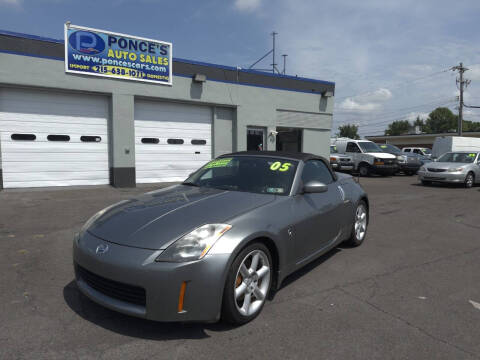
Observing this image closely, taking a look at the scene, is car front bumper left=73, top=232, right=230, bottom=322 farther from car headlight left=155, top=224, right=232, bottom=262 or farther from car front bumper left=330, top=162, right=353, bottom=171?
car front bumper left=330, top=162, right=353, bottom=171

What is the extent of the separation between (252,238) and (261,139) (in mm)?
12487

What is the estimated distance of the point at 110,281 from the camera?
268cm

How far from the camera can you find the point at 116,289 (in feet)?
8.75

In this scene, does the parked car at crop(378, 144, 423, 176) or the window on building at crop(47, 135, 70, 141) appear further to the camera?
the parked car at crop(378, 144, 423, 176)

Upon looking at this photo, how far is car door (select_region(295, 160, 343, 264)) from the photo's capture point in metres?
3.60

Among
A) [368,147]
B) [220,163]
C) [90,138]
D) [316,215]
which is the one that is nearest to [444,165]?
[368,147]

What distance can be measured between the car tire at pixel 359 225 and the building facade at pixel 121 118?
8601 mm

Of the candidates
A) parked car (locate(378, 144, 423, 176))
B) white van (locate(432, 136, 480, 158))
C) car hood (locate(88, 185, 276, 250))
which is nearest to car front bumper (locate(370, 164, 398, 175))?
parked car (locate(378, 144, 423, 176))

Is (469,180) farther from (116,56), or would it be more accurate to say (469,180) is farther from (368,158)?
(116,56)

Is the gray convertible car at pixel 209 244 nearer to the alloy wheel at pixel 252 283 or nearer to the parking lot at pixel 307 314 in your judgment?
the alloy wheel at pixel 252 283

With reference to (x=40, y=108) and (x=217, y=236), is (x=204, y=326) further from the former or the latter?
(x=40, y=108)

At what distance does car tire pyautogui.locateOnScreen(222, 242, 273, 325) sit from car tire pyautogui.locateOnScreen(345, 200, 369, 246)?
230 centimetres

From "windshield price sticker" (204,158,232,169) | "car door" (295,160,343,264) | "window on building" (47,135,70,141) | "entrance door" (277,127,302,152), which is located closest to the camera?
"car door" (295,160,343,264)

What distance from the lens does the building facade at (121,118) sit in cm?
1050
